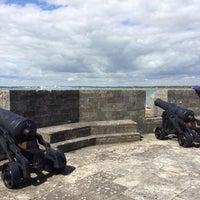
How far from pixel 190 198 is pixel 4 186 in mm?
2939

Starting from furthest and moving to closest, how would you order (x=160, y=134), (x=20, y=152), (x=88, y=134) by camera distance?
(x=160, y=134) < (x=88, y=134) < (x=20, y=152)

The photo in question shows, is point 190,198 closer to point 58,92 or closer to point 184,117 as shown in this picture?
point 184,117

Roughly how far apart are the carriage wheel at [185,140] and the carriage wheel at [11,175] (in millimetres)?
4727

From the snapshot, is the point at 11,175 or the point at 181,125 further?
the point at 181,125

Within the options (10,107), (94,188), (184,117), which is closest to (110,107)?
(184,117)

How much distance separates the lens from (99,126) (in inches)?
319

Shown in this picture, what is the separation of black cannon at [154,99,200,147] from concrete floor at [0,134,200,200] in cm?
52

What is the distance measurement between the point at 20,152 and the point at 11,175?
43 centimetres

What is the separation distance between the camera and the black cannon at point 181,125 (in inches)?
296

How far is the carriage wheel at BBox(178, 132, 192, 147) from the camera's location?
7.45 metres

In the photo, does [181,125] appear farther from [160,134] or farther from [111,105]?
[111,105]

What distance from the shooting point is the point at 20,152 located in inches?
183

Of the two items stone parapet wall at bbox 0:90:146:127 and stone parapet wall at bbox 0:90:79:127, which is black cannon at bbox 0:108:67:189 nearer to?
A: stone parapet wall at bbox 0:90:79:127

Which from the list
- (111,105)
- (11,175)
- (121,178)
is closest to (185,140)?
(111,105)
